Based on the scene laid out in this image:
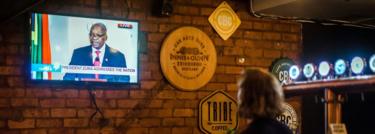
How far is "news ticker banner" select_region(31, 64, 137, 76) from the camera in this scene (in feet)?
14.0

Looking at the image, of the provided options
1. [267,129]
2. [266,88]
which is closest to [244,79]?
[266,88]

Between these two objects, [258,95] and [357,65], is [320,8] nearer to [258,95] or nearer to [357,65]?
[357,65]

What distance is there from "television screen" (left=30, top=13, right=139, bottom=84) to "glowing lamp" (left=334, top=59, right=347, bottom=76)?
6.28 feet

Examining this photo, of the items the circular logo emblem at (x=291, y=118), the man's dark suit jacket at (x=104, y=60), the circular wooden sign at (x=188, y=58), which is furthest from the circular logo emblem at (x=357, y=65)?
the circular logo emblem at (x=291, y=118)

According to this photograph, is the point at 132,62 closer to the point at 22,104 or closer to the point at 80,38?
the point at 80,38

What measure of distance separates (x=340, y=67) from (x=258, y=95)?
36.5 inches

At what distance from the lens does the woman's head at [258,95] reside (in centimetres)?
263

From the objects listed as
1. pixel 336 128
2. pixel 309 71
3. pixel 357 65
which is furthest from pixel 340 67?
pixel 336 128

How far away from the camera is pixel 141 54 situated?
477cm

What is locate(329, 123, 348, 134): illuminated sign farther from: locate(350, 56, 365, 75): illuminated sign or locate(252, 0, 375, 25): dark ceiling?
locate(252, 0, 375, 25): dark ceiling

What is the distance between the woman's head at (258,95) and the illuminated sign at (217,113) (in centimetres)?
232

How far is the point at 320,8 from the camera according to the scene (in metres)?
5.25

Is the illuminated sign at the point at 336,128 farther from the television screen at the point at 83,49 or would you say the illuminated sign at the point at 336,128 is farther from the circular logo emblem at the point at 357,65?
the television screen at the point at 83,49

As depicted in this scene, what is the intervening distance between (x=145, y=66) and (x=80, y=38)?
67 cm
